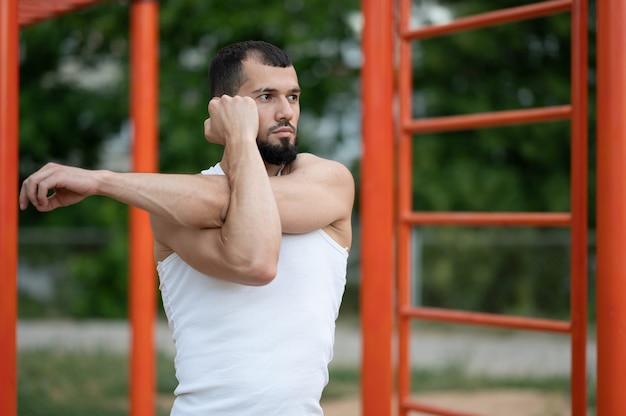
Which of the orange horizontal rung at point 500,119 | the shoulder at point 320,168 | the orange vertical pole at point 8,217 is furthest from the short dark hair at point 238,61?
the orange horizontal rung at point 500,119

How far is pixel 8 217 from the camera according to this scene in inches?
94.0

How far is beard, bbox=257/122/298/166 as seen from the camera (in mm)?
1904

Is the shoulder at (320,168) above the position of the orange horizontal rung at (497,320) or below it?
above

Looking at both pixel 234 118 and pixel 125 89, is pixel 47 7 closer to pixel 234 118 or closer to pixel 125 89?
pixel 234 118

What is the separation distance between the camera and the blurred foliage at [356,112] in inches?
439

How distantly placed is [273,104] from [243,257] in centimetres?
38

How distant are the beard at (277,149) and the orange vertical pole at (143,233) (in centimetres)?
230

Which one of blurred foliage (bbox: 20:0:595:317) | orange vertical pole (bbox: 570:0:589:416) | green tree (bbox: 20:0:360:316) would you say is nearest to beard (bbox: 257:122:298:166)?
orange vertical pole (bbox: 570:0:589:416)

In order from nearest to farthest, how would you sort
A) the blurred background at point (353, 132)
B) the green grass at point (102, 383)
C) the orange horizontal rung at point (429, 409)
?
the orange horizontal rung at point (429, 409) < the green grass at point (102, 383) < the blurred background at point (353, 132)

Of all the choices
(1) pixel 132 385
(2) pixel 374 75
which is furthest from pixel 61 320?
(2) pixel 374 75

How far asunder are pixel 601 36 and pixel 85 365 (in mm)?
6273

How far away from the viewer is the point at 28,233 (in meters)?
12.2

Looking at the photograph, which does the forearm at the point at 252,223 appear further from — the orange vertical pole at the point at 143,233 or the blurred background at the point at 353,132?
the blurred background at the point at 353,132

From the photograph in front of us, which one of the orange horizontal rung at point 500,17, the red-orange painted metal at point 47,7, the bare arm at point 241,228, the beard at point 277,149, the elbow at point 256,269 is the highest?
the red-orange painted metal at point 47,7
